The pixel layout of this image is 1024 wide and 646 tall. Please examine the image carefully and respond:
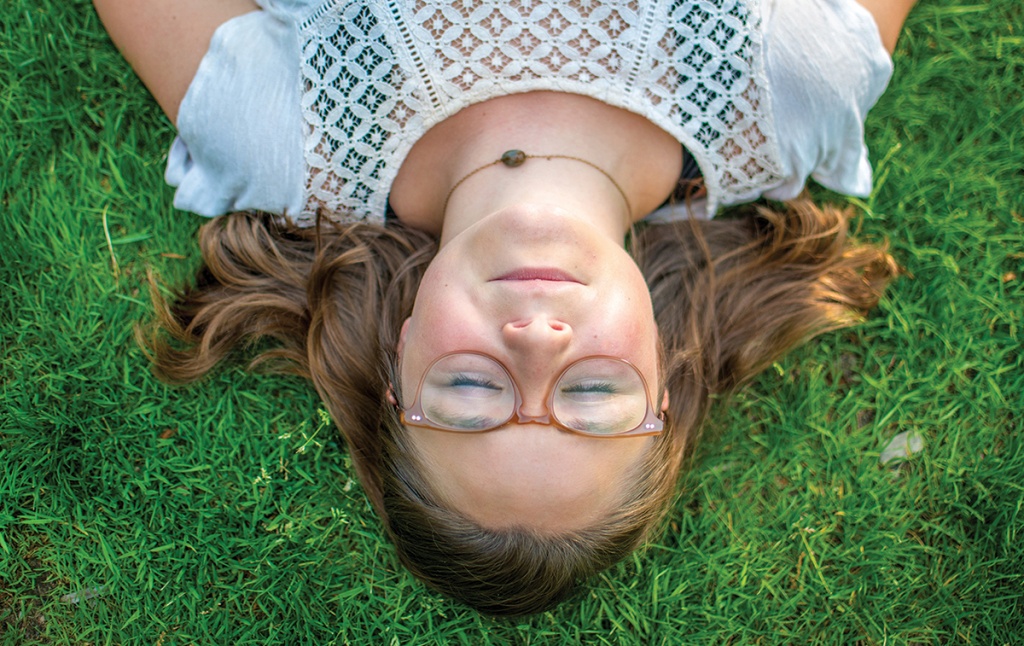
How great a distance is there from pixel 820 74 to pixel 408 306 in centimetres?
185

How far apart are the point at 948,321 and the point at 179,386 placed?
3.56 metres

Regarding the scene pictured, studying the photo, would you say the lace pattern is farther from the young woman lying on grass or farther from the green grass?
the green grass

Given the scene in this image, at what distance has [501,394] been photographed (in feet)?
7.79

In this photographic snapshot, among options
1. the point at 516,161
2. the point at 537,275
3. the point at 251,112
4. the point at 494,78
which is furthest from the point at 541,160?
the point at 251,112

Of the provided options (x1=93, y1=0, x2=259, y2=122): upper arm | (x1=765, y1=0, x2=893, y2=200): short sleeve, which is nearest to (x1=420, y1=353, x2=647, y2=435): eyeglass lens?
(x1=765, y1=0, x2=893, y2=200): short sleeve

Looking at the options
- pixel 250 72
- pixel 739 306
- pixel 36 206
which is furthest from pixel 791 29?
pixel 36 206

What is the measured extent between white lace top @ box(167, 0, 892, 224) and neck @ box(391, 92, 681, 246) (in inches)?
3.4

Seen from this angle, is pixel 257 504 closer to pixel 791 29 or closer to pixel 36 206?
pixel 36 206

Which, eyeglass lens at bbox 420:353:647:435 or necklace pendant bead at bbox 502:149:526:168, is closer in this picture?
eyeglass lens at bbox 420:353:647:435

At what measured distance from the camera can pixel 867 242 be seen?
368 centimetres

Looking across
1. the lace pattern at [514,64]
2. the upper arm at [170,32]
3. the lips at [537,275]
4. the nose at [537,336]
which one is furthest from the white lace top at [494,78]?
the nose at [537,336]

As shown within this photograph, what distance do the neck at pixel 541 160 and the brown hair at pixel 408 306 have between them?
14.3 inches

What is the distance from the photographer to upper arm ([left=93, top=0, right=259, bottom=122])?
10.3ft

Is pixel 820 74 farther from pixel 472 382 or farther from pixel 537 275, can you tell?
pixel 472 382
